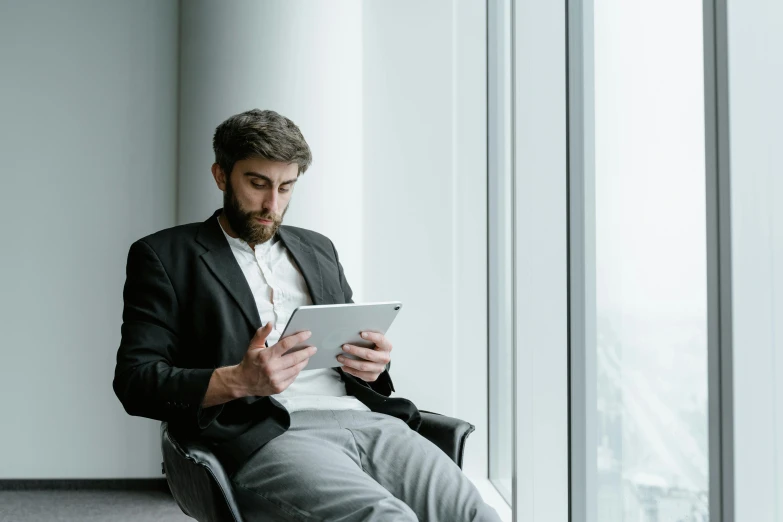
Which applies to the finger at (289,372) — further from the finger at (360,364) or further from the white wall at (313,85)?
the white wall at (313,85)

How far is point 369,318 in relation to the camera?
1.69m

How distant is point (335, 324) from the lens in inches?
64.4

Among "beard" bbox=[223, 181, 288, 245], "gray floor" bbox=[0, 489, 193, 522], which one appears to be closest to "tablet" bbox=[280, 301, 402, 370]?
"beard" bbox=[223, 181, 288, 245]

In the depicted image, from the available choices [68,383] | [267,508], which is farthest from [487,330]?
[68,383]

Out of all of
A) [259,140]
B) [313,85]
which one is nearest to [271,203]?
[259,140]

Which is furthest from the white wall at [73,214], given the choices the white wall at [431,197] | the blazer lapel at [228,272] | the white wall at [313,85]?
the blazer lapel at [228,272]

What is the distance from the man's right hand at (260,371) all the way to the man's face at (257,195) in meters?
0.40

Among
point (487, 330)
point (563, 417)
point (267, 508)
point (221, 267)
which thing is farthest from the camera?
point (487, 330)

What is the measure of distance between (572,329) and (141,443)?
2332mm

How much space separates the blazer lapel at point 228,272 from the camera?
1.82 metres

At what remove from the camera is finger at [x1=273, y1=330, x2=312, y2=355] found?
5.13ft

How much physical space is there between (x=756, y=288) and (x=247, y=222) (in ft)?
4.23

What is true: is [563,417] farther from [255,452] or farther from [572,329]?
[255,452]

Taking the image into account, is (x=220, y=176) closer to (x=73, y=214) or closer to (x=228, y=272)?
(x=228, y=272)
